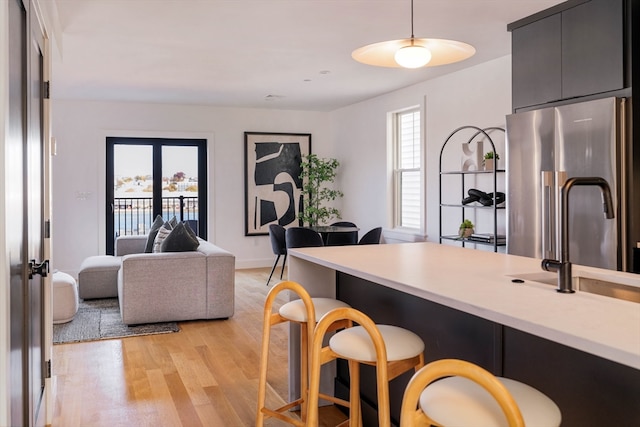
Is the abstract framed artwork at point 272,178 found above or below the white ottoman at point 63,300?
above

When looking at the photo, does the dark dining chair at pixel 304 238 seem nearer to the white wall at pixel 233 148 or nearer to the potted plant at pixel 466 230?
the white wall at pixel 233 148

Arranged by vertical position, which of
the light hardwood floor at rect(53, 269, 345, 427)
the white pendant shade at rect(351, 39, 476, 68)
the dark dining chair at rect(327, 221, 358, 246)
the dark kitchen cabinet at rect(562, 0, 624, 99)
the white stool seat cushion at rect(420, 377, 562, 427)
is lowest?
the light hardwood floor at rect(53, 269, 345, 427)

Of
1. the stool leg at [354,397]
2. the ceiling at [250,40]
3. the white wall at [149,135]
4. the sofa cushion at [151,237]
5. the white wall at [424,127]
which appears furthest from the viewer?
the white wall at [149,135]

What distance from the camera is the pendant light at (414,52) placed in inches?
115

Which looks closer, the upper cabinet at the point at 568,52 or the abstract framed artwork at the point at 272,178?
the upper cabinet at the point at 568,52

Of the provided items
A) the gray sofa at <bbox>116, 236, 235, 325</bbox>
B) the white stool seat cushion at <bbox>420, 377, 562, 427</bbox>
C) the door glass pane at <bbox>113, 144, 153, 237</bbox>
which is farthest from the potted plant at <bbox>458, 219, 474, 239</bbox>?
the door glass pane at <bbox>113, 144, 153, 237</bbox>

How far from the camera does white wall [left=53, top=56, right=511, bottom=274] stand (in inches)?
254

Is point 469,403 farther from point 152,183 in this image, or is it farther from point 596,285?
point 152,183

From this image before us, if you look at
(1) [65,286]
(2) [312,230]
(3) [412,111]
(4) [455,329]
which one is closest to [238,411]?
(4) [455,329]

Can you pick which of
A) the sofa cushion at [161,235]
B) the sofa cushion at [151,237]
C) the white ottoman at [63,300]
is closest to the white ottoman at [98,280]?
the sofa cushion at [151,237]

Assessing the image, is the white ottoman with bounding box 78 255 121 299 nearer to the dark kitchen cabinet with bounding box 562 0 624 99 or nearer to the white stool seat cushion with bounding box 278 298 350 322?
the white stool seat cushion with bounding box 278 298 350 322

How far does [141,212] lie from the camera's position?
828 cm

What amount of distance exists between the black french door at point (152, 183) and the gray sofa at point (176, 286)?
319 cm

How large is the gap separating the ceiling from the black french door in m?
1.19
